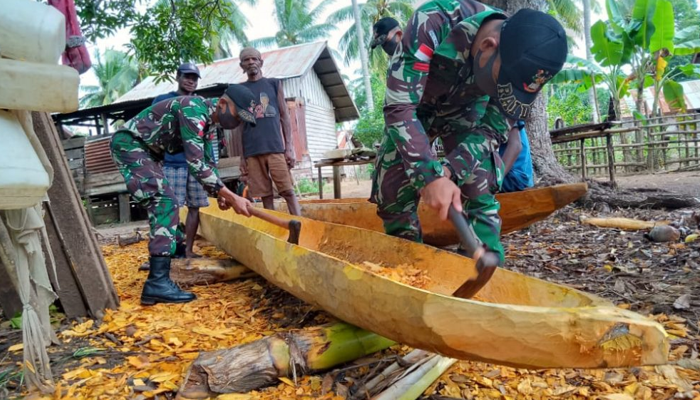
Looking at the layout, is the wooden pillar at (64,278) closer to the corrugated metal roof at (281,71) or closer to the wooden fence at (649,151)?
the corrugated metal roof at (281,71)

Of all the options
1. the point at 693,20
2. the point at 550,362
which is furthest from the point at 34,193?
the point at 693,20

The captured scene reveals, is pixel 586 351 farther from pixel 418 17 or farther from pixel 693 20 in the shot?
pixel 693 20

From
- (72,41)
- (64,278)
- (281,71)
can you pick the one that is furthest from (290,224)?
(281,71)

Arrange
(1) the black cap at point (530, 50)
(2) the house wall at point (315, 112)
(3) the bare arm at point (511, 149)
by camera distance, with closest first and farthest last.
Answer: (1) the black cap at point (530, 50) < (3) the bare arm at point (511, 149) < (2) the house wall at point (315, 112)

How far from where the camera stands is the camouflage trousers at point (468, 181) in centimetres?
242

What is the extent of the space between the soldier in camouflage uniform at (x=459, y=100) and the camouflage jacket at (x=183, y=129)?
1252mm

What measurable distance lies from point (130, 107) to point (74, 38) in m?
8.03

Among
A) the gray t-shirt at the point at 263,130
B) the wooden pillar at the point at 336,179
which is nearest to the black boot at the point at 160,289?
the gray t-shirt at the point at 263,130

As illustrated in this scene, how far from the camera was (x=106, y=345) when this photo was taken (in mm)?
2412

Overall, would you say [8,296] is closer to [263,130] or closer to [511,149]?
[263,130]

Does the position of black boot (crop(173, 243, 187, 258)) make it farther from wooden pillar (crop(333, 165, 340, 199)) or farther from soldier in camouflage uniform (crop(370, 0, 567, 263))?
wooden pillar (crop(333, 165, 340, 199))

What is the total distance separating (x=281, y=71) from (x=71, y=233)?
975 cm

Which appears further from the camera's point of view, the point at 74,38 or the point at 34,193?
the point at 74,38

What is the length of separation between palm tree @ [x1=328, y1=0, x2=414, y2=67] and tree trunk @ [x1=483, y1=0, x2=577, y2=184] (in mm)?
14871
